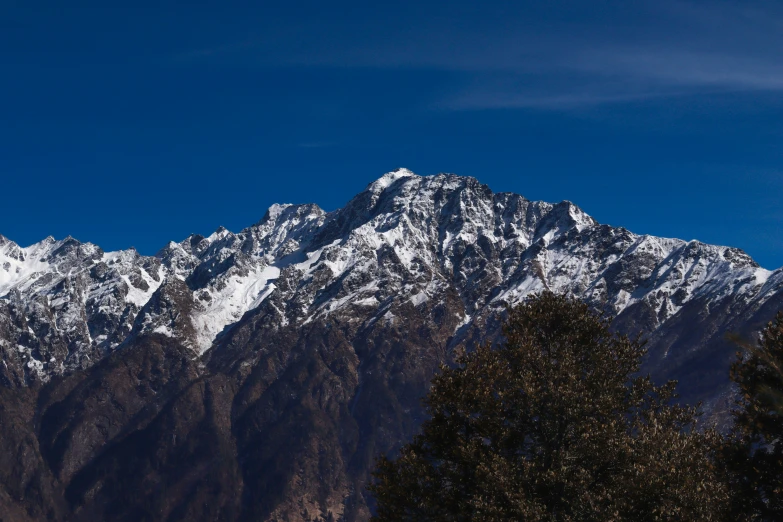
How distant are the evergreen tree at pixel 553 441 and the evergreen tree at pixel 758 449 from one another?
1634 millimetres

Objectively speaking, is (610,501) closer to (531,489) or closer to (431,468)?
(531,489)

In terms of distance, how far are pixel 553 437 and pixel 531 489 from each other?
9.48 feet

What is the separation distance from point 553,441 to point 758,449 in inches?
381

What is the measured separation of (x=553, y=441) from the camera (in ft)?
141

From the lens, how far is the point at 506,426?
43.7 m

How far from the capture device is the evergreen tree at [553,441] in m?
39.2

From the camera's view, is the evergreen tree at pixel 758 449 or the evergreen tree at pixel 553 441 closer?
the evergreen tree at pixel 553 441

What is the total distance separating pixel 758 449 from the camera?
1704 inches

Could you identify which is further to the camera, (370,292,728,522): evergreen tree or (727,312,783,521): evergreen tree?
(727,312,783,521): evergreen tree

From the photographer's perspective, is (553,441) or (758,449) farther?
(758,449)

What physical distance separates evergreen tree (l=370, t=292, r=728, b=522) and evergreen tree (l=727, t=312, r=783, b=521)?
5.36ft

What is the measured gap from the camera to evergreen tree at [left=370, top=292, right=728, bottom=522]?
3916 centimetres

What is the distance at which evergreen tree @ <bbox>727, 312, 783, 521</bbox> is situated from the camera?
40.5 meters

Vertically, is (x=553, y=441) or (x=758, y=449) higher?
(x=758, y=449)
